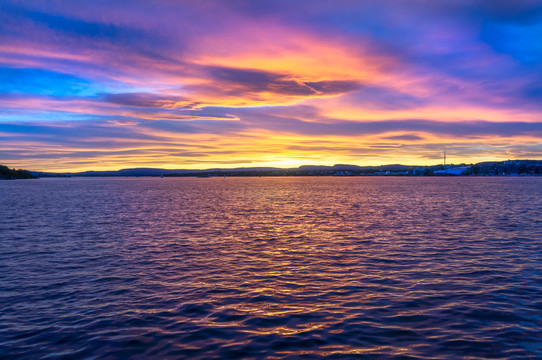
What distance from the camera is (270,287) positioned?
1825 cm

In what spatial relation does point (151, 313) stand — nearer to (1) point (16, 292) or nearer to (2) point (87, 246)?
(1) point (16, 292)

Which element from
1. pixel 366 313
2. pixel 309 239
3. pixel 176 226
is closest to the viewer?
pixel 366 313

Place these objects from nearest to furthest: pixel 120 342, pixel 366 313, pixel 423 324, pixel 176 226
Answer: pixel 120 342 < pixel 423 324 < pixel 366 313 < pixel 176 226

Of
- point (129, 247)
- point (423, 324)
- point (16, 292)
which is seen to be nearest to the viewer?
point (423, 324)

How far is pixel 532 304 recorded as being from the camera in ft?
50.3

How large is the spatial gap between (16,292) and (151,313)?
330 inches

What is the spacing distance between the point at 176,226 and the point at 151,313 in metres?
28.1

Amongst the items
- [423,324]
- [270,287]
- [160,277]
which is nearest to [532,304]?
[423,324]

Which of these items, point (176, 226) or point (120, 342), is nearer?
point (120, 342)

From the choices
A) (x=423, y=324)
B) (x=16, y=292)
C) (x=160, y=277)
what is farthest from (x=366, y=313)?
(x=16, y=292)

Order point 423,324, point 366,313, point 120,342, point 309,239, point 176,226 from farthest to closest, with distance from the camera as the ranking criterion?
point 176,226, point 309,239, point 366,313, point 423,324, point 120,342

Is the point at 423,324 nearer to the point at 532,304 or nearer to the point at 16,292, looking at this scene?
the point at 532,304

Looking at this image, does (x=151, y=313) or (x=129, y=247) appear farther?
(x=129, y=247)

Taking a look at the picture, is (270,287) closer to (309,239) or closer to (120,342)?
(120,342)
